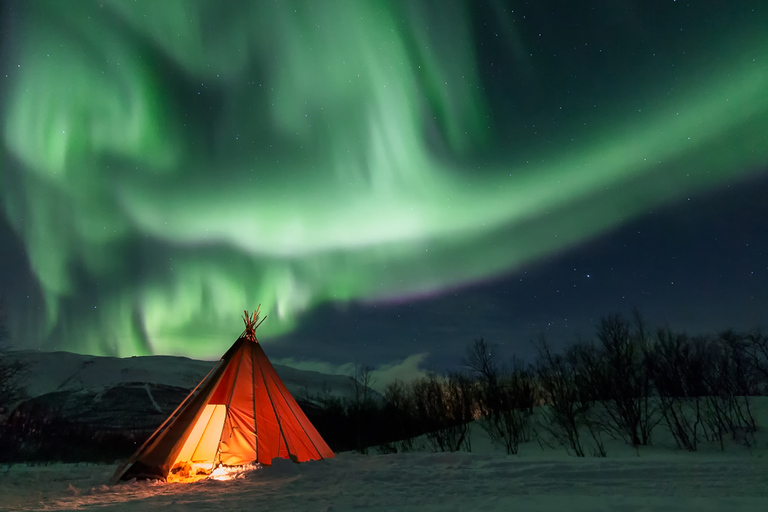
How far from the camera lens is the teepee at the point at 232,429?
9.30 meters

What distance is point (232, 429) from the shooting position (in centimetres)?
1076

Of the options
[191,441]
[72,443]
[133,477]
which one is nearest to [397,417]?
[191,441]

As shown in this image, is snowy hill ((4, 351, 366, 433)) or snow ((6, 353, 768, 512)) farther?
snowy hill ((4, 351, 366, 433))

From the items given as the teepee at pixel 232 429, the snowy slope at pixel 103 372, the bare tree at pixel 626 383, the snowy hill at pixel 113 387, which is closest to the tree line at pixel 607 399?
the bare tree at pixel 626 383

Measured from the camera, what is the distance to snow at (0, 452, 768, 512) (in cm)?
511

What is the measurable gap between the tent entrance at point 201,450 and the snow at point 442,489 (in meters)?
0.91

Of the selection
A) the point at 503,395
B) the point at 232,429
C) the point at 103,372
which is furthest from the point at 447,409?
the point at 103,372

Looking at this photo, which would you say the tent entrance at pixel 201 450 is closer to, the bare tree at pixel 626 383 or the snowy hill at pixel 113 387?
the bare tree at pixel 626 383

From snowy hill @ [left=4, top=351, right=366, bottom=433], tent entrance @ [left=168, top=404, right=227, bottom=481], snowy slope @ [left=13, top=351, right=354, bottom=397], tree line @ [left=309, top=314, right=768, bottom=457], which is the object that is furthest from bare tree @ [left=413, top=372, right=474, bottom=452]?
snowy slope @ [left=13, top=351, right=354, bottom=397]

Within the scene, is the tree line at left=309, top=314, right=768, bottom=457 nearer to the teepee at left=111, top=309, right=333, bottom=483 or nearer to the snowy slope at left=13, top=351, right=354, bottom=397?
the teepee at left=111, top=309, right=333, bottom=483

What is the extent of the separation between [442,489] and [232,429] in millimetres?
6393

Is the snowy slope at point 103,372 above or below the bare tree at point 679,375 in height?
above

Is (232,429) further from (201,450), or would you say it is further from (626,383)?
(626,383)

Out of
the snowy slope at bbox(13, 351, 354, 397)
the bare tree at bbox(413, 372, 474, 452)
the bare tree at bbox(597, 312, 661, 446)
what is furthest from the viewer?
the snowy slope at bbox(13, 351, 354, 397)
